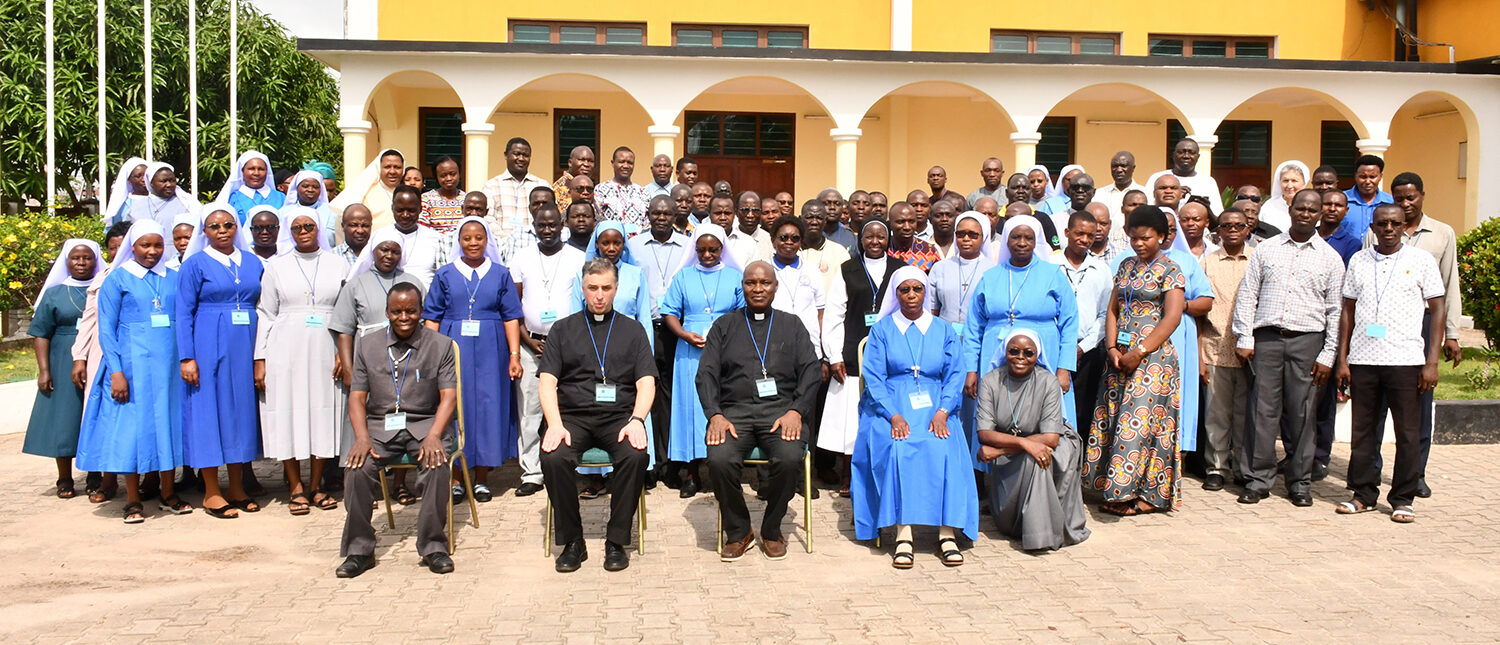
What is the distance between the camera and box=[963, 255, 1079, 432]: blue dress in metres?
6.74

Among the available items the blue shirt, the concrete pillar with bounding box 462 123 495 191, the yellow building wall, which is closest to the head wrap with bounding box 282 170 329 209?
the concrete pillar with bounding box 462 123 495 191

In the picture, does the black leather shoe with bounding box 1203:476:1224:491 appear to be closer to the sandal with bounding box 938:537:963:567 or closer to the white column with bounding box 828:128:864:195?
the sandal with bounding box 938:537:963:567

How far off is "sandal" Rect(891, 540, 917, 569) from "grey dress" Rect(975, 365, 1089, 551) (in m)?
0.68

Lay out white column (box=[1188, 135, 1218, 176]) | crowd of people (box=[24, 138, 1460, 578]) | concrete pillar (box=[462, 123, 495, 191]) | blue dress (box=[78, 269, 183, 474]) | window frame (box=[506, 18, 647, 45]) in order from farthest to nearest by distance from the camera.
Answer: window frame (box=[506, 18, 647, 45]), white column (box=[1188, 135, 1218, 176]), concrete pillar (box=[462, 123, 495, 191]), blue dress (box=[78, 269, 183, 474]), crowd of people (box=[24, 138, 1460, 578])

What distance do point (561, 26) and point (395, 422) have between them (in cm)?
1358

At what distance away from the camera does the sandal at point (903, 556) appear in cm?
596

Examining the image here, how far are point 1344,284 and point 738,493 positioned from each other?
13.0ft

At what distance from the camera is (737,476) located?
244 inches

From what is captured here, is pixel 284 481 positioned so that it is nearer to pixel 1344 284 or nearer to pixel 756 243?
pixel 756 243

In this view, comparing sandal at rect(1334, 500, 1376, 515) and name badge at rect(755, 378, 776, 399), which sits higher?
name badge at rect(755, 378, 776, 399)

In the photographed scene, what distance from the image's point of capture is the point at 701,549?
638cm

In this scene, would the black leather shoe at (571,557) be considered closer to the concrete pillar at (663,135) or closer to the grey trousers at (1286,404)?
the grey trousers at (1286,404)

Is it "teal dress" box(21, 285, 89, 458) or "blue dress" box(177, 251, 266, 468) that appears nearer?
"blue dress" box(177, 251, 266, 468)

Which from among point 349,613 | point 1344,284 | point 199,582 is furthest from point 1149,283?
point 199,582
